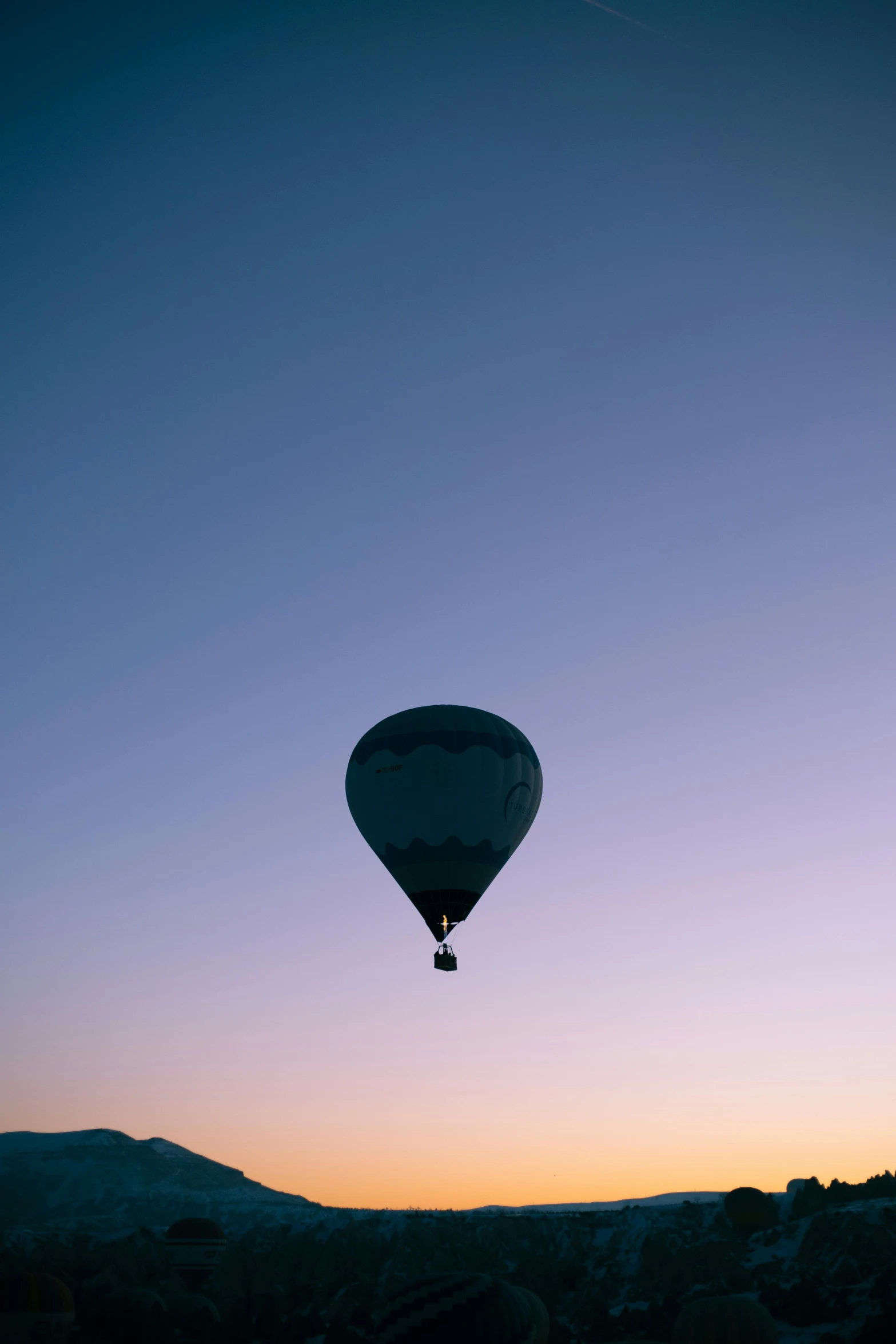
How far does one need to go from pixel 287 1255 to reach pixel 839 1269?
32.7 meters

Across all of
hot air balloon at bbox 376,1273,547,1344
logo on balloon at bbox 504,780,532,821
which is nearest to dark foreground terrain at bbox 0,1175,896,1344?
hot air balloon at bbox 376,1273,547,1344

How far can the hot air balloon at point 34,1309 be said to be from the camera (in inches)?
1793

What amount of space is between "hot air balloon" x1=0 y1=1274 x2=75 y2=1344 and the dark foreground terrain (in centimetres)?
237

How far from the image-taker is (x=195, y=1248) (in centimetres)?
6319

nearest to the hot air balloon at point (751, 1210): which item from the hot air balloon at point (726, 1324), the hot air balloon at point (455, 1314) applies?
the hot air balloon at point (726, 1324)

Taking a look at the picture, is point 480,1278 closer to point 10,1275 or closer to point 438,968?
point 438,968

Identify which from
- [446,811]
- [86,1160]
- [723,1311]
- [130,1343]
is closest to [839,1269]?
[723,1311]

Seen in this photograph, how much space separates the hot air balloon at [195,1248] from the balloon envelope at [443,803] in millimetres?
35865

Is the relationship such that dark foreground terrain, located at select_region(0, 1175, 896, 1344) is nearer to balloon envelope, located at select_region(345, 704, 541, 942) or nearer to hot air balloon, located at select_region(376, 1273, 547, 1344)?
hot air balloon, located at select_region(376, 1273, 547, 1344)

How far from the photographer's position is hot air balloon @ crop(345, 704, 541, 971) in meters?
39.3

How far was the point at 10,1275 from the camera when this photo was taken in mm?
47500

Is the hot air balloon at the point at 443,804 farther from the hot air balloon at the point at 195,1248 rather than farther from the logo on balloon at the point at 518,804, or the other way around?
the hot air balloon at the point at 195,1248

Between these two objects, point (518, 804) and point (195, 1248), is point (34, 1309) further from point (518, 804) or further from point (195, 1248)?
point (518, 804)

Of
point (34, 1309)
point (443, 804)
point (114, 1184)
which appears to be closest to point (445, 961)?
point (443, 804)
